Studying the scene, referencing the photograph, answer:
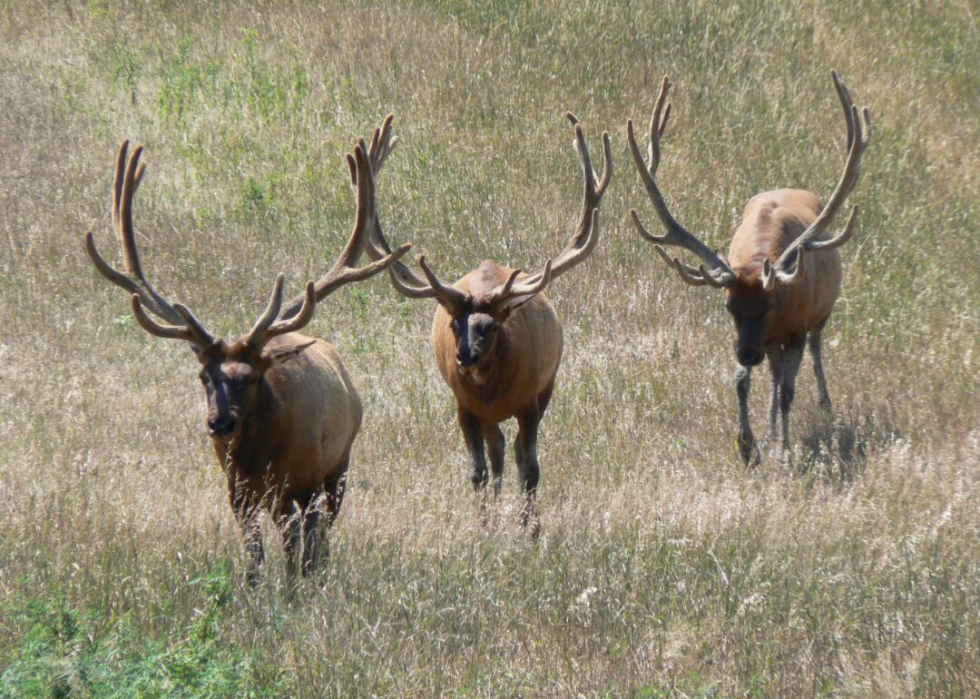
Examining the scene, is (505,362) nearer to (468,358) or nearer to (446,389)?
(468,358)

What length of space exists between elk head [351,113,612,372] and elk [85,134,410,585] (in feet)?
2.65

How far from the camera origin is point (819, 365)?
11.2 meters

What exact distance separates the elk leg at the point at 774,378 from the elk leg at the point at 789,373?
0.04 meters

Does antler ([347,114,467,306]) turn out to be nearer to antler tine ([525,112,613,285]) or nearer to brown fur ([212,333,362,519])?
antler tine ([525,112,613,285])

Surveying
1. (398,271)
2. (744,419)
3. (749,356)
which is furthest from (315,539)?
(744,419)

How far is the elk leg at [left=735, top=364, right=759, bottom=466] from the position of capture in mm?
9999

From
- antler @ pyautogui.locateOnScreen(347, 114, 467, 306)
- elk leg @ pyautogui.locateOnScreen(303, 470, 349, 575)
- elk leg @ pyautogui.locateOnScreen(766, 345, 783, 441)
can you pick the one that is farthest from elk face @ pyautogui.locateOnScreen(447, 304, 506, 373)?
elk leg @ pyautogui.locateOnScreen(766, 345, 783, 441)

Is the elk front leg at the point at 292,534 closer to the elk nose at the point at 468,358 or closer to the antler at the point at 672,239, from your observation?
the elk nose at the point at 468,358

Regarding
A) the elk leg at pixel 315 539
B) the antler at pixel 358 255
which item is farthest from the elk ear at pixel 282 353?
the elk leg at pixel 315 539

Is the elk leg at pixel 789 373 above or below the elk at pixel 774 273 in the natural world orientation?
below

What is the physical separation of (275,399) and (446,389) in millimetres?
4171

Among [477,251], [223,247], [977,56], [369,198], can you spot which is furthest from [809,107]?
[369,198]

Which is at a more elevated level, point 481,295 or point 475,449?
point 481,295

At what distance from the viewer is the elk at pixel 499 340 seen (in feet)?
26.2
